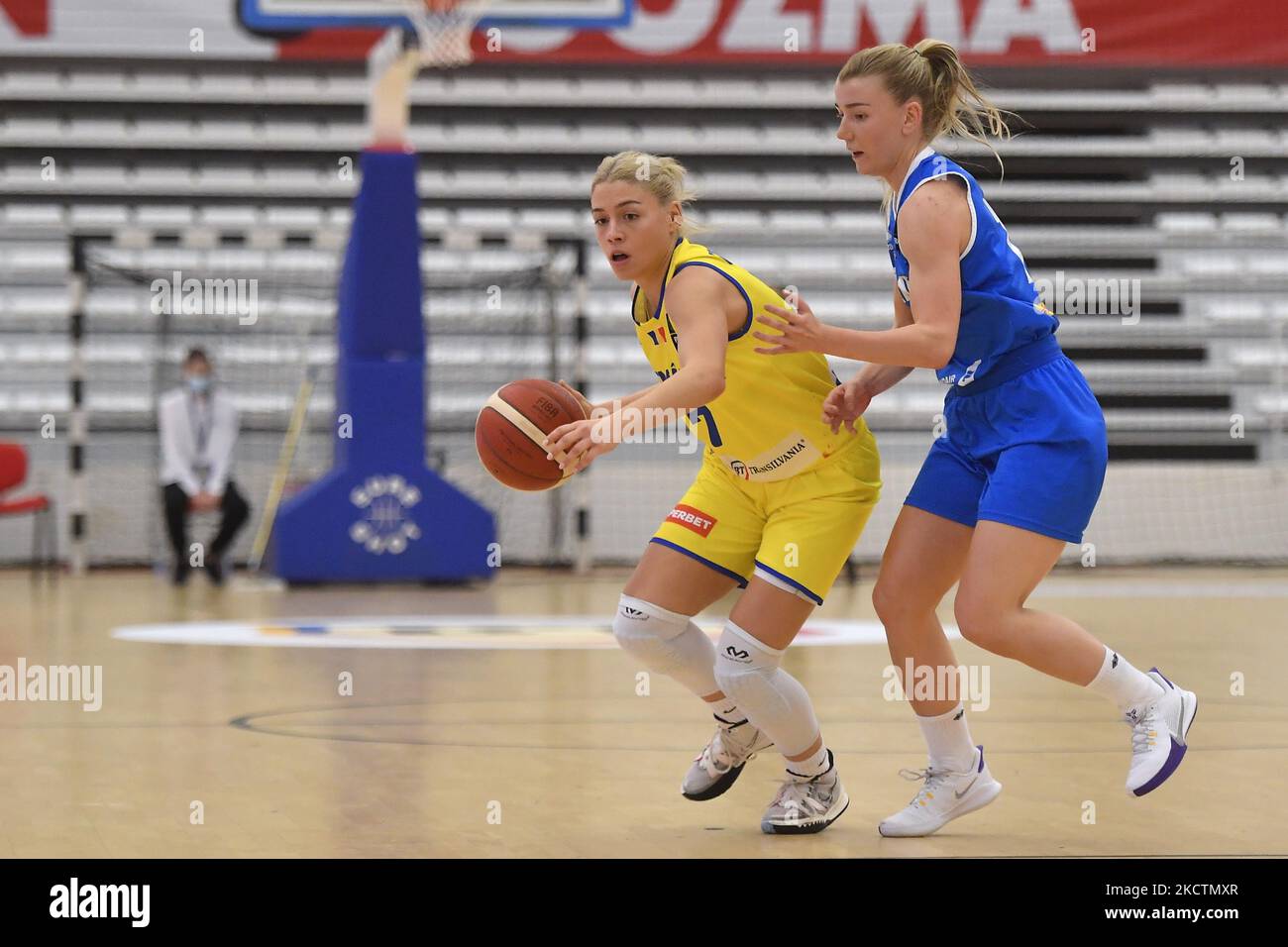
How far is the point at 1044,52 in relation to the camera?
14.7 m

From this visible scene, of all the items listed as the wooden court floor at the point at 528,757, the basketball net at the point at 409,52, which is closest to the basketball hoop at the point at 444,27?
the basketball net at the point at 409,52

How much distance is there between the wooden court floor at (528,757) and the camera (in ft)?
11.8

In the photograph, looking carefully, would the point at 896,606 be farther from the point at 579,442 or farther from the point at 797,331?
the point at 579,442

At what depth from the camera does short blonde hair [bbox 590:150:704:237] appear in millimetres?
3742

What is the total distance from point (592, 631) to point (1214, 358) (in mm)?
8950

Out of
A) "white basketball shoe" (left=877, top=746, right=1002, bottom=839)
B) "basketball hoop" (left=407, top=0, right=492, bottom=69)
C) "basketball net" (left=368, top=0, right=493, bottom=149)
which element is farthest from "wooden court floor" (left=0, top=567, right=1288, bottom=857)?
"basketball hoop" (left=407, top=0, right=492, bottom=69)

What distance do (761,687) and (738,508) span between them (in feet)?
1.47

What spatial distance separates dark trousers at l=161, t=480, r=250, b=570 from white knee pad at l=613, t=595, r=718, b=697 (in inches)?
322

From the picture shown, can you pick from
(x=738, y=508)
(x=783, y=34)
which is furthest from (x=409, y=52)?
(x=738, y=508)

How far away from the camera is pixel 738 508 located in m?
3.92

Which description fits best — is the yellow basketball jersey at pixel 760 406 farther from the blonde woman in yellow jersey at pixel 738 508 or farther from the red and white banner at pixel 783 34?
the red and white banner at pixel 783 34

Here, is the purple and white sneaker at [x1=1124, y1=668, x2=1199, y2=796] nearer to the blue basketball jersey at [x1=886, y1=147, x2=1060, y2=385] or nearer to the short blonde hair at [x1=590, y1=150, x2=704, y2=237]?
the blue basketball jersey at [x1=886, y1=147, x2=1060, y2=385]

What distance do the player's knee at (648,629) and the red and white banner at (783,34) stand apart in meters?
10.9
